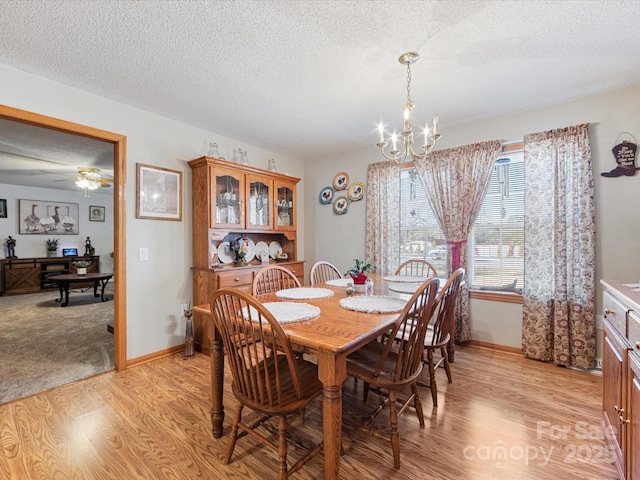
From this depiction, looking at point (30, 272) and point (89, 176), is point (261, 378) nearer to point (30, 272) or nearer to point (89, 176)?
point (89, 176)

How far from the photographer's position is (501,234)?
122 inches

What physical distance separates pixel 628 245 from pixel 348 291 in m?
2.43

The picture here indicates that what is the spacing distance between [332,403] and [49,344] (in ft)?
12.1

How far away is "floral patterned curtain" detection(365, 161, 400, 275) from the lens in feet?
12.0

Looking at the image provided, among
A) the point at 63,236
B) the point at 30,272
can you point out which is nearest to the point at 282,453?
the point at 30,272

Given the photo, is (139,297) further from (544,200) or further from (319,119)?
(544,200)

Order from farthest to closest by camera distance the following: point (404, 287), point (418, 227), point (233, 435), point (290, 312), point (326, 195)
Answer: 1. point (326, 195)
2. point (418, 227)
3. point (404, 287)
4. point (290, 312)
5. point (233, 435)

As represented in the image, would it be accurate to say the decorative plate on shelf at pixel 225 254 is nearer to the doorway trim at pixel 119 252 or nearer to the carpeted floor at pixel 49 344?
the doorway trim at pixel 119 252

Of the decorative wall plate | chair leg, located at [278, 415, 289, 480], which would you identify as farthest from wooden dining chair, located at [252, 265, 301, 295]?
the decorative wall plate

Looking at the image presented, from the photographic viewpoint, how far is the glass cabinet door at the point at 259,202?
3.49 metres

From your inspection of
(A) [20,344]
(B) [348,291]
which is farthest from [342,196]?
(A) [20,344]

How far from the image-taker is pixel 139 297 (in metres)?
2.79

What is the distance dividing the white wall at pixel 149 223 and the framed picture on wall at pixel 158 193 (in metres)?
0.05

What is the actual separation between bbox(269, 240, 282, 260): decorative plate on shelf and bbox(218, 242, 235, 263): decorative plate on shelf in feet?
2.15
